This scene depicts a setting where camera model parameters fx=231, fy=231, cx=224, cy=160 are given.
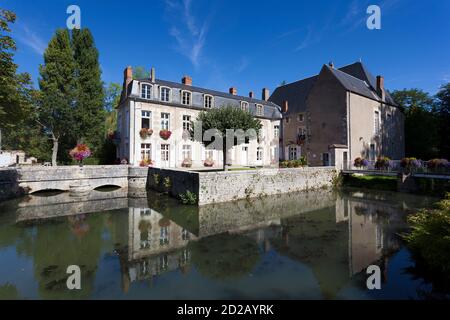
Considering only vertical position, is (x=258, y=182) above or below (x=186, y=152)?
below

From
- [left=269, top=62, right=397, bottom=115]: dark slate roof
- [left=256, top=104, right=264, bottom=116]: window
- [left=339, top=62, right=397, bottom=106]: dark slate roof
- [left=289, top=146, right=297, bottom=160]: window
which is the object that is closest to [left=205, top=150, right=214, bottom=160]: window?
[left=256, top=104, right=264, bottom=116]: window

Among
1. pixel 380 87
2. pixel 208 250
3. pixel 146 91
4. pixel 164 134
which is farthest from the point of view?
pixel 380 87

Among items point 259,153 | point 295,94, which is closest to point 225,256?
point 259,153

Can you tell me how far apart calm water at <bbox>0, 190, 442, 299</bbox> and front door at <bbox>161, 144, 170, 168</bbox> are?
7547mm

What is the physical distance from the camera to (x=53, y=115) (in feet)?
60.7

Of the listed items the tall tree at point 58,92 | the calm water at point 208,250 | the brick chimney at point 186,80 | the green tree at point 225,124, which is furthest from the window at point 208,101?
the calm water at point 208,250

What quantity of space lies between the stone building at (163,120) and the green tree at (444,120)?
1884 centimetres

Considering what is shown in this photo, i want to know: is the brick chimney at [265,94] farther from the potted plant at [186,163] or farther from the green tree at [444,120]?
the green tree at [444,120]

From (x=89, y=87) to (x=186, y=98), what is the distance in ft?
29.8

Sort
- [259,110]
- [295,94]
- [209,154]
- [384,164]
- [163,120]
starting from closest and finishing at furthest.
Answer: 1. [384,164]
2. [163,120]
3. [209,154]
4. [259,110]
5. [295,94]

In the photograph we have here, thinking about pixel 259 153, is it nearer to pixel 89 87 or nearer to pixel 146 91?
pixel 146 91

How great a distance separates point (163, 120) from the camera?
60.4 feet
